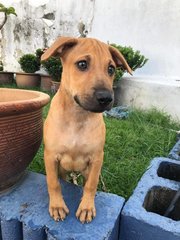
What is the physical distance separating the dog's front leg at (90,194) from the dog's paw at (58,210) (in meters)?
0.08

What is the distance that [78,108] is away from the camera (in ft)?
5.32

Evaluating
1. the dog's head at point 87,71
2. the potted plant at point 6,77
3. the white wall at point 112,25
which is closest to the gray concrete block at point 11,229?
the dog's head at point 87,71

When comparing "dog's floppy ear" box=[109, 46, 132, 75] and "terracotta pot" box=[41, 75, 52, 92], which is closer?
"dog's floppy ear" box=[109, 46, 132, 75]

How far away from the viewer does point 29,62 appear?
699cm

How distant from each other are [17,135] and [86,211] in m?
0.61

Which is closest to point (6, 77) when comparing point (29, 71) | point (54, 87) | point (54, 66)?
point (29, 71)

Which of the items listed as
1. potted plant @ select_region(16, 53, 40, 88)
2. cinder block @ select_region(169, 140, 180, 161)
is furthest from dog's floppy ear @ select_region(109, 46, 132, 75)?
potted plant @ select_region(16, 53, 40, 88)

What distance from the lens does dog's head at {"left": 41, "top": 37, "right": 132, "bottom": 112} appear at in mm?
1410

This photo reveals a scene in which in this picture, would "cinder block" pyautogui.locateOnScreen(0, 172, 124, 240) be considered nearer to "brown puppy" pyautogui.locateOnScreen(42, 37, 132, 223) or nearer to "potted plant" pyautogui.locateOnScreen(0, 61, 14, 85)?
"brown puppy" pyautogui.locateOnScreen(42, 37, 132, 223)

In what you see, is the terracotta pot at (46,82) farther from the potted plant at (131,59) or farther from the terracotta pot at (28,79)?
the potted plant at (131,59)

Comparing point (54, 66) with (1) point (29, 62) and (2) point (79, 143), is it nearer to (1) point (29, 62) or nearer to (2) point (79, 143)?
(1) point (29, 62)

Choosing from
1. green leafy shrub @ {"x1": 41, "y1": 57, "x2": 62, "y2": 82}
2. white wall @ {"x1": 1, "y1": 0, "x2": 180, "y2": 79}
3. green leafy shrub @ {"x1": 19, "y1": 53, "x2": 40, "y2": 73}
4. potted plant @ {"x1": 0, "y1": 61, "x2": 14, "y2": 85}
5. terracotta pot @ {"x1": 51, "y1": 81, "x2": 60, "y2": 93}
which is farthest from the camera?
potted plant @ {"x1": 0, "y1": 61, "x2": 14, "y2": 85}

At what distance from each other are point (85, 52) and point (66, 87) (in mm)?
219

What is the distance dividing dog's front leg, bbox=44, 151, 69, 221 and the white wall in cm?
384
